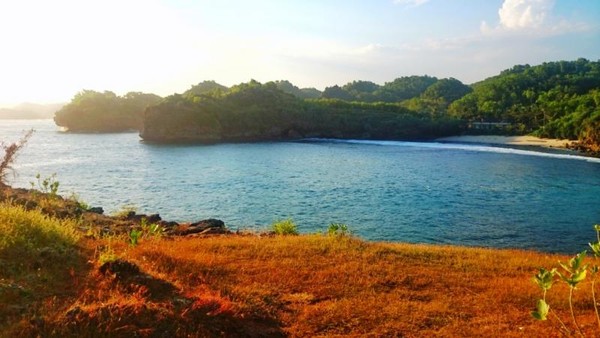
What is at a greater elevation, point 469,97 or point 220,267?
point 469,97

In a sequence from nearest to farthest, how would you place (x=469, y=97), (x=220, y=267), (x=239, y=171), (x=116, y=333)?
1. (x=116, y=333)
2. (x=220, y=267)
3. (x=239, y=171)
4. (x=469, y=97)

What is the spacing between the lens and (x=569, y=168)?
207ft

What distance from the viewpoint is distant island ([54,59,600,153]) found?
115 m

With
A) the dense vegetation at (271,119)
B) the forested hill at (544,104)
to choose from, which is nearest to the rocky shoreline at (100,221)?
the forested hill at (544,104)

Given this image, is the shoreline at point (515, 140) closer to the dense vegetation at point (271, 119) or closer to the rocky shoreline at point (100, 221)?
the dense vegetation at point (271, 119)

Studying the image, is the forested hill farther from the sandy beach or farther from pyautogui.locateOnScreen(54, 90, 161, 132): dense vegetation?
pyautogui.locateOnScreen(54, 90, 161, 132): dense vegetation

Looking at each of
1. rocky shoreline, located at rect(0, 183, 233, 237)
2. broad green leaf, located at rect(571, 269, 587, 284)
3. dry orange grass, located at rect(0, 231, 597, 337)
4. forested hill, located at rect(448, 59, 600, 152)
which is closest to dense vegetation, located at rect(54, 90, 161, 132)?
forested hill, located at rect(448, 59, 600, 152)

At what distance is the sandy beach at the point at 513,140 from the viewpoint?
10149cm

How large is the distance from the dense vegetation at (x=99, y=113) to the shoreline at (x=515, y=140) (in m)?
103

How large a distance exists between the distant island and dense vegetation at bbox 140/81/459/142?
248mm

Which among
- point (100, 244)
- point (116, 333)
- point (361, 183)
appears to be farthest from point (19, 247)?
point (361, 183)

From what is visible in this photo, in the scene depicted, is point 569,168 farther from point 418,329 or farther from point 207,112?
point 207,112

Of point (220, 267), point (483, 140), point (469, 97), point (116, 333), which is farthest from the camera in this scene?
point (469, 97)

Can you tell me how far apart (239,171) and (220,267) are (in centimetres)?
4611
